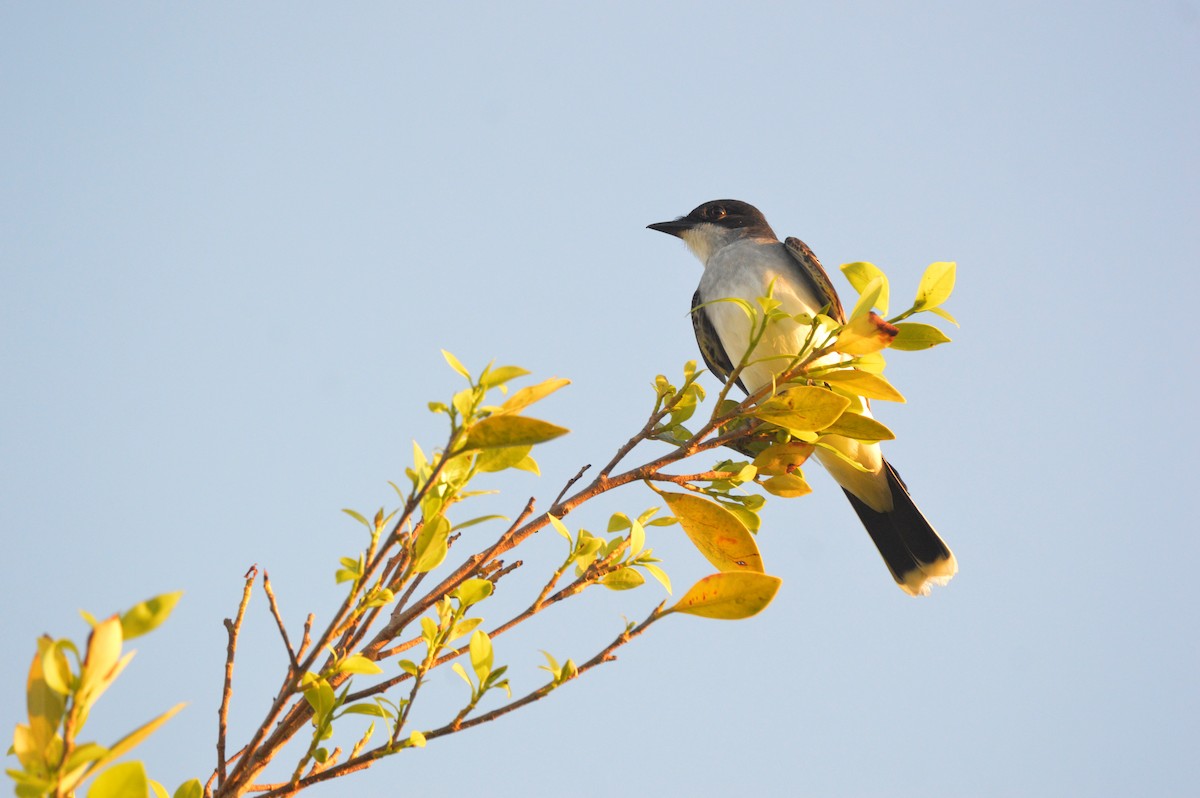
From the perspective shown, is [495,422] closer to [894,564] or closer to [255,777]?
[255,777]

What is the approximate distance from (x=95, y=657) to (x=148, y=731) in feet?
0.35

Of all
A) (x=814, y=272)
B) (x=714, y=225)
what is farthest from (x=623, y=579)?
(x=714, y=225)

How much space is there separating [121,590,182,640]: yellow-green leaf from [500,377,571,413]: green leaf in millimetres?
651

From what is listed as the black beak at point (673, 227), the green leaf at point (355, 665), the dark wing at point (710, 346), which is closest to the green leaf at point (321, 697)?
the green leaf at point (355, 665)

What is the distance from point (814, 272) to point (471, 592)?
3.94 metres

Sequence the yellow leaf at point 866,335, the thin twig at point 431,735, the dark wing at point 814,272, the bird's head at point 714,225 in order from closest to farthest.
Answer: the thin twig at point 431,735, the yellow leaf at point 866,335, the dark wing at point 814,272, the bird's head at point 714,225

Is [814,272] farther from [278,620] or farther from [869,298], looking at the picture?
[278,620]

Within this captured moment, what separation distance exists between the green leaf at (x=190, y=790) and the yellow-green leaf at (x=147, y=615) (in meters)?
0.56

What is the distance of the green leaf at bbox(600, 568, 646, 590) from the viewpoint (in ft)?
6.64

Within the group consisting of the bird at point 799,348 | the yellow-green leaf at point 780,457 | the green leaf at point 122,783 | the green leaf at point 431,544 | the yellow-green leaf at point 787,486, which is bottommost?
the green leaf at point 122,783

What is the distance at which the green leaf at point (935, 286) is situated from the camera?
2.29 metres

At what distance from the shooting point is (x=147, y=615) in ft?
3.87

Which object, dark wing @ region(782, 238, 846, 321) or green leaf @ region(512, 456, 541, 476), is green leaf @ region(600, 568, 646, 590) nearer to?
green leaf @ region(512, 456, 541, 476)

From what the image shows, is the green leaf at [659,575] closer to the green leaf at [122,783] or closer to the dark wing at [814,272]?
the green leaf at [122,783]
